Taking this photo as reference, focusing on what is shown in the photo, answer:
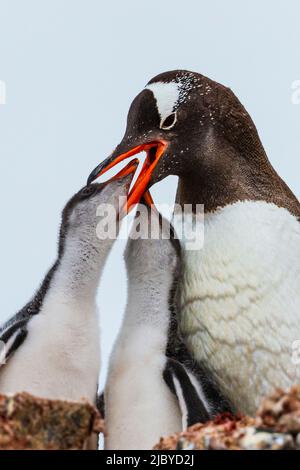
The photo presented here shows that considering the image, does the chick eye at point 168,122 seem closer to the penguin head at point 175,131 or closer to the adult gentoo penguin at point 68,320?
the penguin head at point 175,131

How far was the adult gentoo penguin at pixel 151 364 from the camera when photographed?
9.50 ft

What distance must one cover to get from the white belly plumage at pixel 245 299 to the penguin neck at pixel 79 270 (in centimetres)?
33

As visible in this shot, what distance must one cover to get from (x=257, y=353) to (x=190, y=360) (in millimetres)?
233

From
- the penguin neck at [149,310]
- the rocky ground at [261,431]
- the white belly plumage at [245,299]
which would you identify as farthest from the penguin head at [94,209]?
the rocky ground at [261,431]

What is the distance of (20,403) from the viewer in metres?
1.98

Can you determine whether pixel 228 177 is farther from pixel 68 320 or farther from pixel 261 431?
pixel 261 431

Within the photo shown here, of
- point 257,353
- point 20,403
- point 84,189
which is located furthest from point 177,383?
point 20,403

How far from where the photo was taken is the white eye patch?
3338mm

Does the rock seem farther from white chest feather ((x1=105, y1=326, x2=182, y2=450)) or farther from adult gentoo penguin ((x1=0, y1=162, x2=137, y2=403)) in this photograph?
white chest feather ((x1=105, y1=326, x2=182, y2=450))

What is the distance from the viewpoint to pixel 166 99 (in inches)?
132

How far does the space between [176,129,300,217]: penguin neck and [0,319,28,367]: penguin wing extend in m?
0.82

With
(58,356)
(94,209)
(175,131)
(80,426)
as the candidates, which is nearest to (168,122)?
(175,131)

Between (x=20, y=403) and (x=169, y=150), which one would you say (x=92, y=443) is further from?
(x=169, y=150)

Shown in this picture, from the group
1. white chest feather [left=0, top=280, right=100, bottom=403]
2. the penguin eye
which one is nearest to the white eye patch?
the penguin eye
